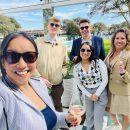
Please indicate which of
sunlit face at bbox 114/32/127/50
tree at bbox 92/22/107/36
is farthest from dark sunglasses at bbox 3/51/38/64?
tree at bbox 92/22/107/36

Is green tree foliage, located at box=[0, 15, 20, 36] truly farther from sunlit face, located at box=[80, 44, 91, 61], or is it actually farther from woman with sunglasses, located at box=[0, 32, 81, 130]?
woman with sunglasses, located at box=[0, 32, 81, 130]

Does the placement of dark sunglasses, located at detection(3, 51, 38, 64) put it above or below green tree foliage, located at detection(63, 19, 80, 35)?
below

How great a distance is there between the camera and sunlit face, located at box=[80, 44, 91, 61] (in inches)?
114

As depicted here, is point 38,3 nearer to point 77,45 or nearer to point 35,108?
point 77,45

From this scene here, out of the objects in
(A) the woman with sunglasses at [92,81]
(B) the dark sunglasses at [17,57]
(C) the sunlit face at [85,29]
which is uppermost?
(C) the sunlit face at [85,29]

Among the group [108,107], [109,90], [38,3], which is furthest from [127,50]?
[38,3]

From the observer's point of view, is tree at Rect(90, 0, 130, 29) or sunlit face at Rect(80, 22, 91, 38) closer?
sunlit face at Rect(80, 22, 91, 38)

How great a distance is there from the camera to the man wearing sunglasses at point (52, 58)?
2.95 metres

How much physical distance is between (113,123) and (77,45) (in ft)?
3.81

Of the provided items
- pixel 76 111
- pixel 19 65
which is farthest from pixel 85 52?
pixel 19 65

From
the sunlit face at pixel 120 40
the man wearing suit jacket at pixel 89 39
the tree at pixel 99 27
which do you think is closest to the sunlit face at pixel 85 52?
the man wearing suit jacket at pixel 89 39

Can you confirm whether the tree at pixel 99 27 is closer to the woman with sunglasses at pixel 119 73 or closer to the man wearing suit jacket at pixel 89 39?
the man wearing suit jacket at pixel 89 39

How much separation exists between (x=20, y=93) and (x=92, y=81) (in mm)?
1779

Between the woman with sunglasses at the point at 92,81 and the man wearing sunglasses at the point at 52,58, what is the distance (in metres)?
0.20
